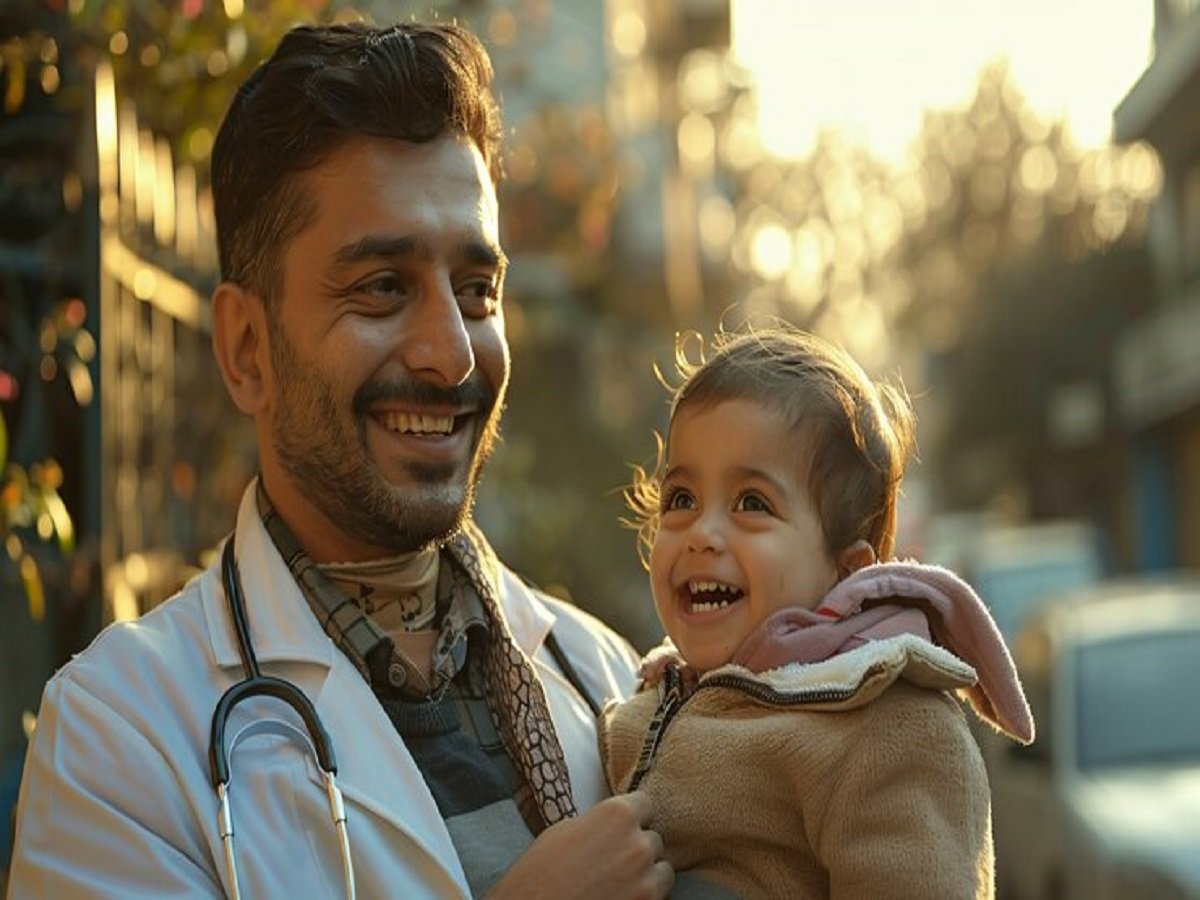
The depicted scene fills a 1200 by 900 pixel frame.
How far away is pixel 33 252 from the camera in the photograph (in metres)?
5.25

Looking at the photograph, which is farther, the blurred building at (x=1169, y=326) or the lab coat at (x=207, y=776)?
the blurred building at (x=1169, y=326)

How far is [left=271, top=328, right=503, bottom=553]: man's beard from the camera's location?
361cm

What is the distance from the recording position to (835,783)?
→ 126 inches

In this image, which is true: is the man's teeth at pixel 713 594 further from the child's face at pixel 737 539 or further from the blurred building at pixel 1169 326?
the blurred building at pixel 1169 326

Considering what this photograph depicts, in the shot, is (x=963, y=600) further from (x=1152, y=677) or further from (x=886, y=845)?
(x=1152, y=677)

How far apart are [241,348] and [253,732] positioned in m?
0.73

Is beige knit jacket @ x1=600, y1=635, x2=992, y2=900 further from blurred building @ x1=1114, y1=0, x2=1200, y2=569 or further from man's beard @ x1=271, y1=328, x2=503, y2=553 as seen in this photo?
blurred building @ x1=1114, y1=0, x2=1200, y2=569

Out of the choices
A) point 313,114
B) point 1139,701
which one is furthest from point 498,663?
point 1139,701

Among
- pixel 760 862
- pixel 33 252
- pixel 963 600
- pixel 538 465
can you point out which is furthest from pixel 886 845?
pixel 538 465

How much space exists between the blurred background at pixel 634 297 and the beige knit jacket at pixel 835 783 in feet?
3.90

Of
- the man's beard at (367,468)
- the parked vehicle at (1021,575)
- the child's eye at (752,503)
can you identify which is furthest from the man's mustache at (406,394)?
the parked vehicle at (1021,575)

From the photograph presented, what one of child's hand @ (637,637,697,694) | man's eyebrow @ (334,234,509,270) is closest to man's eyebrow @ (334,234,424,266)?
man's eyebrow @ (334,234,509,270)

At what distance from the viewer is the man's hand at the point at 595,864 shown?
3230 mm

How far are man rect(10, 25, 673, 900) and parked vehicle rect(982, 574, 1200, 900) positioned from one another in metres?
4.67
